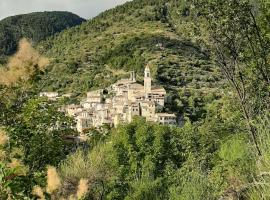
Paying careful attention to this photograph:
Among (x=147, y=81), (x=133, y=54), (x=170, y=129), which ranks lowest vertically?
(x=170, y=129)

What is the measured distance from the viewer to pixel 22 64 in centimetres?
643

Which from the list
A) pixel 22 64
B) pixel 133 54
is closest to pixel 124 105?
pixel 133 54

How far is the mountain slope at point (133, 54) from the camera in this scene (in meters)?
86.5

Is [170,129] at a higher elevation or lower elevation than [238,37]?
lower

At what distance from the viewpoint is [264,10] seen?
9.00 m

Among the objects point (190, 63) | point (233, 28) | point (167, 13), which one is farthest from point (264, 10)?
point (167, 13)

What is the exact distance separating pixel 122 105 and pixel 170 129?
30.1 meters

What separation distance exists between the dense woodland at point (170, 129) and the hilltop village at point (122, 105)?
11.3 ft

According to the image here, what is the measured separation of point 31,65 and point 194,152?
34444 millimetres

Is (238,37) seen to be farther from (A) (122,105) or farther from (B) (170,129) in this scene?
(A) (122,105)

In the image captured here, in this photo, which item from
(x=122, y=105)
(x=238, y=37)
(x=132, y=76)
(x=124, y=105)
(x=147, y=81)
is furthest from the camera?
(x=132, y=76)

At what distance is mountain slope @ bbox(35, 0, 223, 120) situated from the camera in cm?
8654

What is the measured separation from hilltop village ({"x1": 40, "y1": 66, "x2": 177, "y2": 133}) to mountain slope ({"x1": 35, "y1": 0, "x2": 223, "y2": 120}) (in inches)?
152

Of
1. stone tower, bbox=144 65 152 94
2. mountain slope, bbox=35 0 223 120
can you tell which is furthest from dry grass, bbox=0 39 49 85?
stone tower, bbox=144 65 152 94
